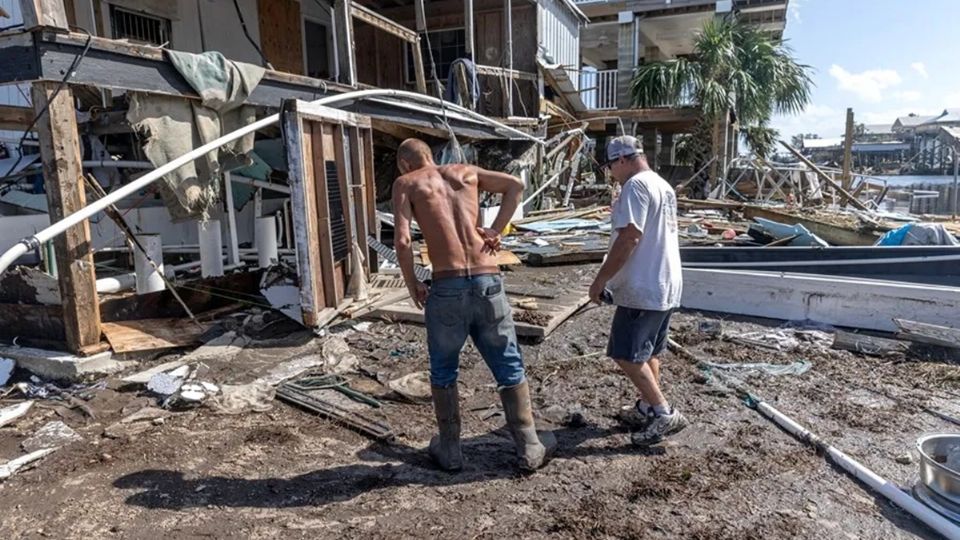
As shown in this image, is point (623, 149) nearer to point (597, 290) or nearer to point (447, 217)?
point (597, 290)

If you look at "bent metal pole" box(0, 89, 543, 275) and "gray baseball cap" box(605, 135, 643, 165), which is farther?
"bent metal pole" box(0, 89, 543, 275)

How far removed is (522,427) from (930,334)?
12.7ft

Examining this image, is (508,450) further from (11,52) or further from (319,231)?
(11,52)

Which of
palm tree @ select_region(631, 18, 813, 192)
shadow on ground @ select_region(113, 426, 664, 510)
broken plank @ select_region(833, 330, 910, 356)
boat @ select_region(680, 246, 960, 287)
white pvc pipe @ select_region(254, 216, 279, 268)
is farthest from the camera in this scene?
palm tree @ select_region(631, 18, 813, 192)

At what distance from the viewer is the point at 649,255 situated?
3.39m

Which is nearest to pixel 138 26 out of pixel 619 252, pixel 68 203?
pixel 68 203

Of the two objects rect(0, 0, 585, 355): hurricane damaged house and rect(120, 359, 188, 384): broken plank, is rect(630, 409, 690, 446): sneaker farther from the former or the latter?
rect(120, 359, 188, 384): broken plank

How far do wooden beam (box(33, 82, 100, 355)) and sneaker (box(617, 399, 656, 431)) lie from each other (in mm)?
3993

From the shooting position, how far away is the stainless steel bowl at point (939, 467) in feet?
9.01

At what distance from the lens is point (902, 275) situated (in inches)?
271

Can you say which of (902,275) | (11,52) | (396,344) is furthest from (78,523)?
(902,275)

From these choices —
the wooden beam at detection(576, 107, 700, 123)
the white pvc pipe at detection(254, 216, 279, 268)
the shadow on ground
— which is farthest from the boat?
the wooden beam at detection(576, 107, 700, 123)

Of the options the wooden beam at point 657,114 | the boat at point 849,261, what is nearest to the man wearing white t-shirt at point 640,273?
the boat at point 849,261

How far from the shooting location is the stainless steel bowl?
2746 millimetres
